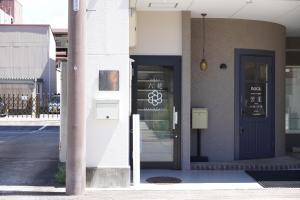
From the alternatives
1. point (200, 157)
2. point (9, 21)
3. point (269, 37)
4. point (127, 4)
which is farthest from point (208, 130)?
point (9, 21)

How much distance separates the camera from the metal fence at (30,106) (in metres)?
29.0

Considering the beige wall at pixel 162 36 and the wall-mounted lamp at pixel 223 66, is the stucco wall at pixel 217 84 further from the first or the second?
the beige wall at pixel 162 36

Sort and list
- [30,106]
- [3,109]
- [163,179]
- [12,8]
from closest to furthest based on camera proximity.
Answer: [163,179], [3,109], [30,106], [12,8]

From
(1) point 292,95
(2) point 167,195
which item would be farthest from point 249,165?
(1) point 292,95

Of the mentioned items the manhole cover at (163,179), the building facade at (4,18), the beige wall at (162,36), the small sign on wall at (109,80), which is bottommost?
the manhole cover at (163,179)

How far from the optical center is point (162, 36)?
947 centimetres

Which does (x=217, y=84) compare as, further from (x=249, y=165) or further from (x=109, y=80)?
(x=109, y=80)

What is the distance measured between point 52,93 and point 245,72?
24.6 metres

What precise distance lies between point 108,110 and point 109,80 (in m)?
0.50

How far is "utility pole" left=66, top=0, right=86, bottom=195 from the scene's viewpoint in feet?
22.9

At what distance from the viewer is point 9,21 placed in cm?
4484

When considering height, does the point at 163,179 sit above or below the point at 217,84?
below

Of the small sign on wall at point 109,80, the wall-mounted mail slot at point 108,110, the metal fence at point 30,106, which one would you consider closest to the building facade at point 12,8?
the metal fence at point 30,106

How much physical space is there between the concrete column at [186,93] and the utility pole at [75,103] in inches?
113
